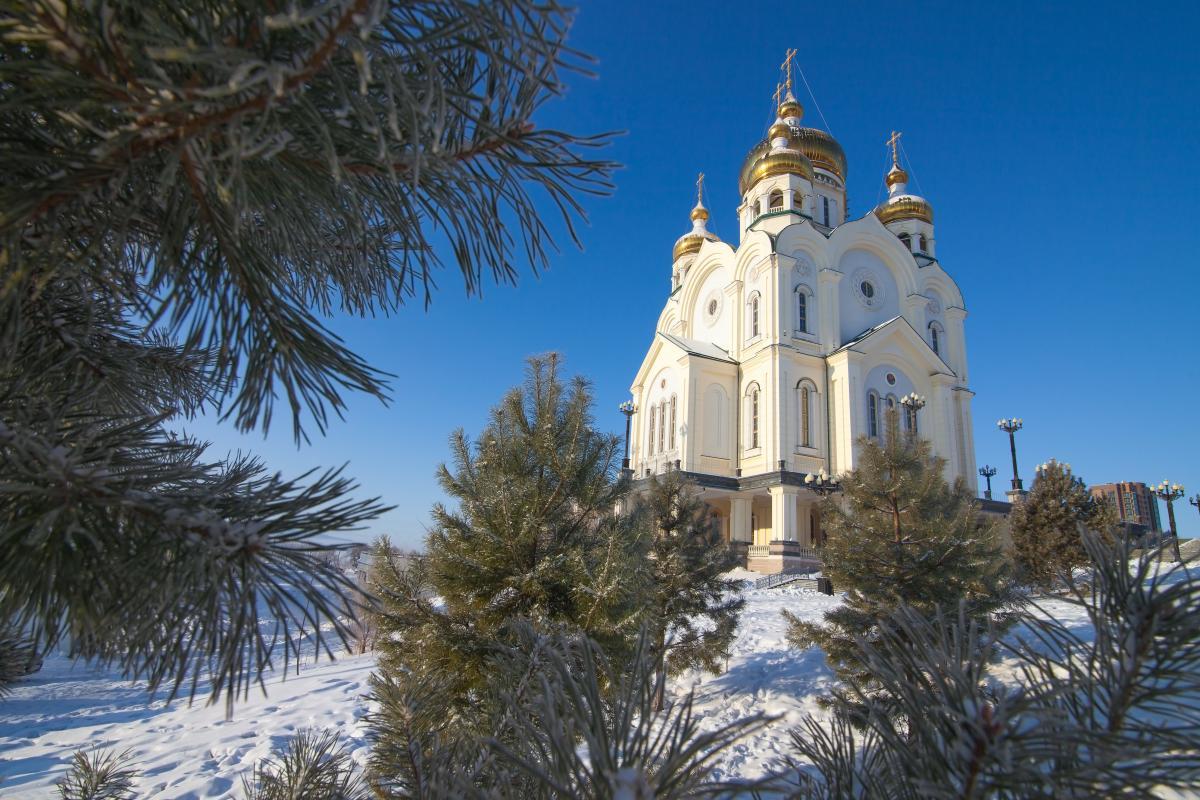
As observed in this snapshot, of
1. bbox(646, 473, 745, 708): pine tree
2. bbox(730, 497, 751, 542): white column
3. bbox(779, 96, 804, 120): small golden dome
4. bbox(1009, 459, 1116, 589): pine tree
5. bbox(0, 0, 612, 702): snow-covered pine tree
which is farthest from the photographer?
bbox(779, 96, 804, 120): small golden dome

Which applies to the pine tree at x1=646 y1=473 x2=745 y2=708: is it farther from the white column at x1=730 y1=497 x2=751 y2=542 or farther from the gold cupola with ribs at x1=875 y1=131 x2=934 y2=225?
the gold cupola with ribs at x1=875 y1=131 x2=934 y2=225

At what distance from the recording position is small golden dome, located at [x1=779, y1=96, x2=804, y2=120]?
36.8 metres

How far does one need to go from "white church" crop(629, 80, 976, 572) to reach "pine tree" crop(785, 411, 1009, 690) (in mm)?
15838

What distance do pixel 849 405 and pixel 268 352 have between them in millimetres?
28633

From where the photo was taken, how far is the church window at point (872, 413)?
2809 cm

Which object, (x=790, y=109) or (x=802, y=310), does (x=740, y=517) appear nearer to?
(x=802, y=310)

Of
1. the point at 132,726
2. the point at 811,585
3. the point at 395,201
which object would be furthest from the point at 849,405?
the point at 395,201

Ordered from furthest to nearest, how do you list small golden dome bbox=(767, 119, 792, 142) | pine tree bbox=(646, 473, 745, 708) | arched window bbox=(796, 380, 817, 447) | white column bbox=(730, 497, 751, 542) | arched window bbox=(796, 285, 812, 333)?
small golden dome bbox=(767, 119, 792, 142), arched window bbox=(796, 285, 812, 333), arched window bbox=(796, 380, 817, 447), white column bbox=(730, 497, 751, 542), pine tree bbox=(646, 473, 745, 708)

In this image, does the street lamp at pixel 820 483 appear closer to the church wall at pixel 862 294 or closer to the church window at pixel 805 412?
the church window at pixel 805 412

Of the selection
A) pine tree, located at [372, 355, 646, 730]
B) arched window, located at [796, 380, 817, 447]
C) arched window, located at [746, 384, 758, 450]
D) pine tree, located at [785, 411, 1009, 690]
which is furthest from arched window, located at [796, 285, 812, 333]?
pine tree, located at [372, 355, 646, 730]

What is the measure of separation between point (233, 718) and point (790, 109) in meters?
40.2

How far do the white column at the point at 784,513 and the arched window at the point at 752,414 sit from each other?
356cm

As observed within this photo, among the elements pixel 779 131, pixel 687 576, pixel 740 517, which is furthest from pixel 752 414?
pixel 687 576

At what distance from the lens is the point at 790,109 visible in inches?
1451
